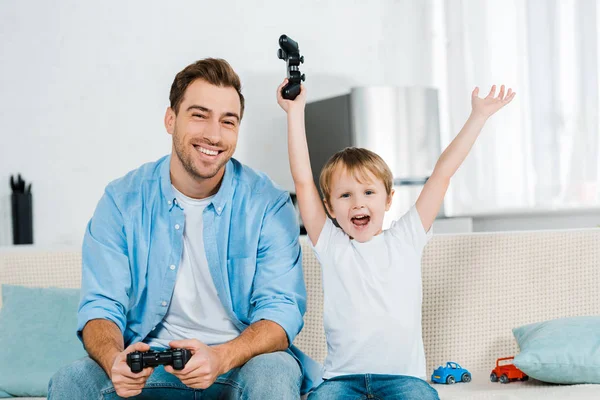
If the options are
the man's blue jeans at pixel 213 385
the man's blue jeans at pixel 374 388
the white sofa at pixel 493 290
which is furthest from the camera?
the white sofa at pixel 493 290

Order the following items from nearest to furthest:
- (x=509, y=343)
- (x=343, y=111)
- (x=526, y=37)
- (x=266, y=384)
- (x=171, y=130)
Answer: (x=266, y=384)
(x=171, y=130)
(x=509, y=343)
(x=343, y=111)
(x=526, y=37)

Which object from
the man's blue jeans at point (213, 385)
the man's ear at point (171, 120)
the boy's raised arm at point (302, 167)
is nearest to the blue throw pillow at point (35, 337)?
the man's blue jeans at point (213, 385)

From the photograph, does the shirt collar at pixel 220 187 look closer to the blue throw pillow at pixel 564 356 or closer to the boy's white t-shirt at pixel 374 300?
the boy's white t-shirt at pixel 374 300

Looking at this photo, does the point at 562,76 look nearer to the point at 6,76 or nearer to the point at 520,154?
the point at 520,154

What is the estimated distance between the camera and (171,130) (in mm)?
1861

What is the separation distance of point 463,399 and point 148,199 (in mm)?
857

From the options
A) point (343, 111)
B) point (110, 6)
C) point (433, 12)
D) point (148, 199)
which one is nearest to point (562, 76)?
point (433, 12)

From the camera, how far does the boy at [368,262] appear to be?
1.61 meters

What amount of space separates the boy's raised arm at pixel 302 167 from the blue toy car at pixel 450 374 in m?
0.49

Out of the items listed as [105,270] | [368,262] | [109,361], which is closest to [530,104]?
[368,262]

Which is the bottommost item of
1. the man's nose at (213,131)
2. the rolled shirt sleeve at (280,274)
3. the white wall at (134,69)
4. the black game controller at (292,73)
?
the rolled shirt sleeve at (280,274)

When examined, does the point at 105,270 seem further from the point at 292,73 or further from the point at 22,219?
the point at 22,219

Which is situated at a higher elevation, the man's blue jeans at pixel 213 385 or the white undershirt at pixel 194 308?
the white undershirt at pixel 194 308

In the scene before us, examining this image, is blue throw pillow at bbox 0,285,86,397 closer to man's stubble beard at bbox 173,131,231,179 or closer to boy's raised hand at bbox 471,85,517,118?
man's stubble beard at bbox 173,131,231,179
